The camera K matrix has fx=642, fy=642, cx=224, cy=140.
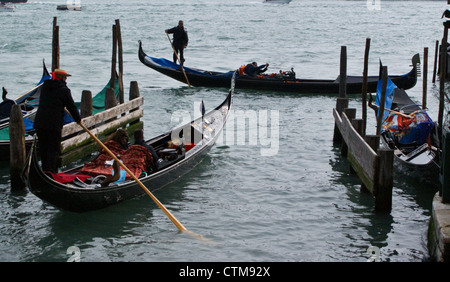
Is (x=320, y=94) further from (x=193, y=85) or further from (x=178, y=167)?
(x=178, y=167)

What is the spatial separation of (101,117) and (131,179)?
7.53 feet

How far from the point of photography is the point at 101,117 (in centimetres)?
934

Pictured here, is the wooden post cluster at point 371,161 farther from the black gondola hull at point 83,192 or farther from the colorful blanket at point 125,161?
the colorful blanket at point 125,161

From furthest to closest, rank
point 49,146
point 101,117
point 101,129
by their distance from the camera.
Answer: point 101,129
point 101,117
point 49,146

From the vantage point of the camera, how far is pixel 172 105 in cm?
1448

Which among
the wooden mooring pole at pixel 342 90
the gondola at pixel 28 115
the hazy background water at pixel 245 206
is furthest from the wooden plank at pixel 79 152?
the wooden mooring pole at pixel 342 90

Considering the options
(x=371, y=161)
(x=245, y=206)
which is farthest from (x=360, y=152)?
(x=245, y=206)

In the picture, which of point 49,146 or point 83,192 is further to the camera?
point 49,146

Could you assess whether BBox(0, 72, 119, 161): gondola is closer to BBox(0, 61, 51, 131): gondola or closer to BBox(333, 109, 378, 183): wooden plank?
BBox(0, 61, 51, 131): gondola

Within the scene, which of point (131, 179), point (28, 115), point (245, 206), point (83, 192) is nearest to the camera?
point (83, 192)

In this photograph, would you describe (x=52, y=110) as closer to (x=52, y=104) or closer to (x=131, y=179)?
(x=52, y=104)

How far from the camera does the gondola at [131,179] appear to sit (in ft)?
20.7

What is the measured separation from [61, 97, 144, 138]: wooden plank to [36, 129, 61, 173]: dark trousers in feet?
2.48

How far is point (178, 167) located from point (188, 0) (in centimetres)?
5917
